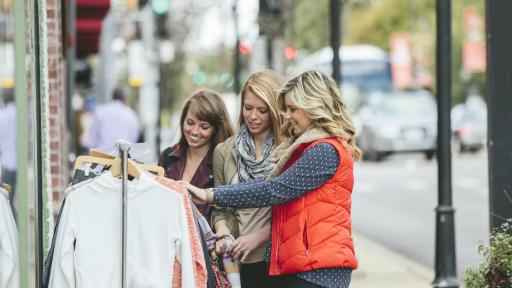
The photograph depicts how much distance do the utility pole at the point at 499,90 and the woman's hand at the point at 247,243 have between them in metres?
2.06

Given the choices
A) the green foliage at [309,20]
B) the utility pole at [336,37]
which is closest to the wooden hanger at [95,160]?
the utility pole at [336,37]

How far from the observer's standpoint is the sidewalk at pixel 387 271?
36.3ft

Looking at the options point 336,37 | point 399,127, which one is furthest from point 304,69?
point 399,127

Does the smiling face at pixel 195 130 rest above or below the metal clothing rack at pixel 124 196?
above

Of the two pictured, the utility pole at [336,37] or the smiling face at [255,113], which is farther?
the utility pole at [336,37]

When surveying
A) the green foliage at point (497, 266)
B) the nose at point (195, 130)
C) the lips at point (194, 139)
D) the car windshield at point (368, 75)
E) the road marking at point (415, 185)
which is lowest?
the road marking at point (415, 185)

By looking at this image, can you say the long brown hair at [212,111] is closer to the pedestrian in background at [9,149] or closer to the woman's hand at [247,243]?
the woman's hand at [247,243]

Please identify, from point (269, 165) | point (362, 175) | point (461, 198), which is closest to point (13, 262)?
point (269, 165)

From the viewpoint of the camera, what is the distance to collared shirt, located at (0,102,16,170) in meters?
5.87

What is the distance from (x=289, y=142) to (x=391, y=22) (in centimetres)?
6861

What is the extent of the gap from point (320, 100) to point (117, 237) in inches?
41.9

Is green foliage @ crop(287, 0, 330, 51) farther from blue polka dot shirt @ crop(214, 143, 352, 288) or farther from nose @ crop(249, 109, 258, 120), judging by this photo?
blue polka dot shirt @ crop(214, 143, 352, 288)

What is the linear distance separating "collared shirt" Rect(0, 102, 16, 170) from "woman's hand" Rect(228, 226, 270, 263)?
123cm

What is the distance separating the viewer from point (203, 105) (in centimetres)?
555
